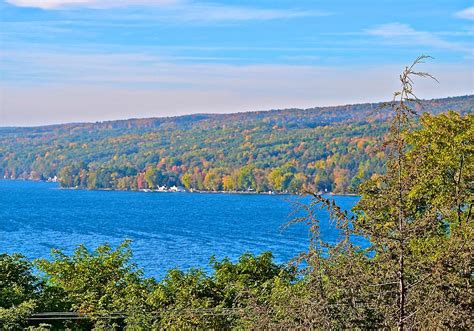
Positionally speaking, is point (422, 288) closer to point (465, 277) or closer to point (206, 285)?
point (465, 277)

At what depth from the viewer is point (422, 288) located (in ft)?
26.7

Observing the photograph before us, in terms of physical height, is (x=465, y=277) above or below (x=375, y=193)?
below

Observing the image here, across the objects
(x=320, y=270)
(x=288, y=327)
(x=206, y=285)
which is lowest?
(x=206, y=285)

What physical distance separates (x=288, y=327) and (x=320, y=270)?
71 centimetres

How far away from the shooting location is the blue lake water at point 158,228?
60.9 metres

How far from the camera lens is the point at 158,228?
279ft

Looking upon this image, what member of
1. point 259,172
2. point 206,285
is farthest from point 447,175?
point 259,172

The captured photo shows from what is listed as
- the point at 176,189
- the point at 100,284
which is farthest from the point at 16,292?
the point at 176,189

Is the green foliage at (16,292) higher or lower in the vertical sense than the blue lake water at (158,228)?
higher

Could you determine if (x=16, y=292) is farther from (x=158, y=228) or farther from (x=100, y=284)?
(x=158, y=228)

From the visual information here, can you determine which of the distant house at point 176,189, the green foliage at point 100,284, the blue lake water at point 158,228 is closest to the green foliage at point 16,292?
the green foliage at point 100,284

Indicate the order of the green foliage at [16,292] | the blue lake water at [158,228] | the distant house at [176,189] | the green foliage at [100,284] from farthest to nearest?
the distant house at [176,189] → the blue lake water at [158,228] → the green foliage at [100,284] → the green foliage at [16,292]

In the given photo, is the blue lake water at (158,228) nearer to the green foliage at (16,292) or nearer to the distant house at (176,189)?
the green foliage at (16,292)

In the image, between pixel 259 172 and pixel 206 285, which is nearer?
pixel 206 285
